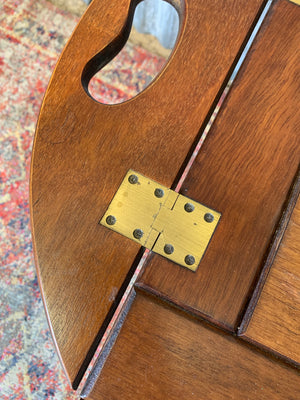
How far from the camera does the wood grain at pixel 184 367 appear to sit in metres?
0.64

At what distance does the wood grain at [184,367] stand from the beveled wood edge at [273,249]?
0.04 metres

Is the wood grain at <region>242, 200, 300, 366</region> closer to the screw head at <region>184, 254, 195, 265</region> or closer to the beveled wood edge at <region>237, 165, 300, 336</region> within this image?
the beveled wood edge at <region>237, 165, 300, 336</region>

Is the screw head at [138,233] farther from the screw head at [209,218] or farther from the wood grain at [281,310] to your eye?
the wood grain at [281,310]

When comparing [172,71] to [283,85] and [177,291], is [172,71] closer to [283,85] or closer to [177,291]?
[283,85]

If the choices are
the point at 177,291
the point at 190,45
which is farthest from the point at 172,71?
the point at 177,291

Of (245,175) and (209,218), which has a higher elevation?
(245,175)

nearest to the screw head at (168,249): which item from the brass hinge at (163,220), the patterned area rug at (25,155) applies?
the brass hinge at (163,220)

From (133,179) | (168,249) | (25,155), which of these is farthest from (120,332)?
(25,155)

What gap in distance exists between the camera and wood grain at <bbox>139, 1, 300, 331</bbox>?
0.68 metres

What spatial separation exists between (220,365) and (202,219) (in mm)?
253

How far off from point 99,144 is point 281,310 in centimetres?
45

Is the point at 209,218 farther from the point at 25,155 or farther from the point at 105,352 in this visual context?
the point at 25,155

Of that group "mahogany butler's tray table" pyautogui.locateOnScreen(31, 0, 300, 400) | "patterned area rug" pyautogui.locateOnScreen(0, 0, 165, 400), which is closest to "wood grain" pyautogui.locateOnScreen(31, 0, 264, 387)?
"mahogany butler's tray table" pyautogui.locateOnScreen(31, 0, 300, 400)

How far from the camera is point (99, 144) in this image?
0.74m
